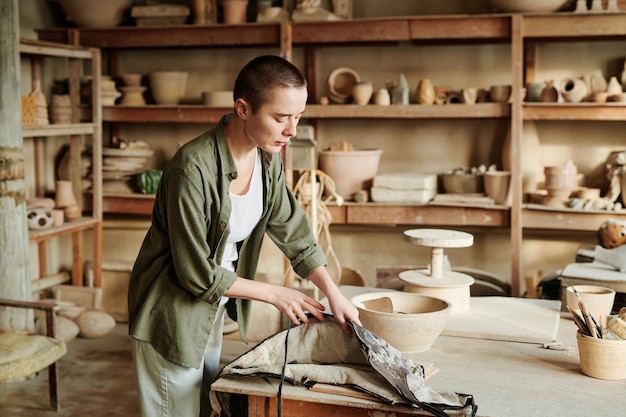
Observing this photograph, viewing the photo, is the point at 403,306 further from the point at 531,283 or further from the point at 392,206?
the point at 531,283

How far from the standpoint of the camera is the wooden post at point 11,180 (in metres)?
4.26

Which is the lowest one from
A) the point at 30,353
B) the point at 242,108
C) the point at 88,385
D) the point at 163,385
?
the point at 88,385

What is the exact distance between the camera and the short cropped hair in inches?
79.4

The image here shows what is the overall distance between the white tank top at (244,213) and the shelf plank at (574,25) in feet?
9.90

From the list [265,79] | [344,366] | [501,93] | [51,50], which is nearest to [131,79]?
[51,50]

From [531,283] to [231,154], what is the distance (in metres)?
3.50

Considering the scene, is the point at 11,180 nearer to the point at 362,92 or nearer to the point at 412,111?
the point at 362,92

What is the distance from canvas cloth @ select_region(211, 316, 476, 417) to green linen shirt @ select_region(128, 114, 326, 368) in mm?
178

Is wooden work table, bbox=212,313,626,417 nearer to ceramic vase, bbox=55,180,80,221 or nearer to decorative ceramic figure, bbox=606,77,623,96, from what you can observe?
decorative ceramic figure, bbox=606,77,623,96

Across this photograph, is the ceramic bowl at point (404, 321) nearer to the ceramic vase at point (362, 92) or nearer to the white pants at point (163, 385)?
the white pants at point (163, 385)

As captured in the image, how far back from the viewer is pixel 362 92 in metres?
A: 5.08

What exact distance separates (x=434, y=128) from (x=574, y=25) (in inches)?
48.2

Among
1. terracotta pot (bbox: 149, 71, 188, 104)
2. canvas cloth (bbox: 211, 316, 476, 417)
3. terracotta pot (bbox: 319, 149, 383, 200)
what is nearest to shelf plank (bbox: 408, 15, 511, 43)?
terracotta pot (bbox: 319, 149, 383, 200)

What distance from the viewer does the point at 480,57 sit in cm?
532
